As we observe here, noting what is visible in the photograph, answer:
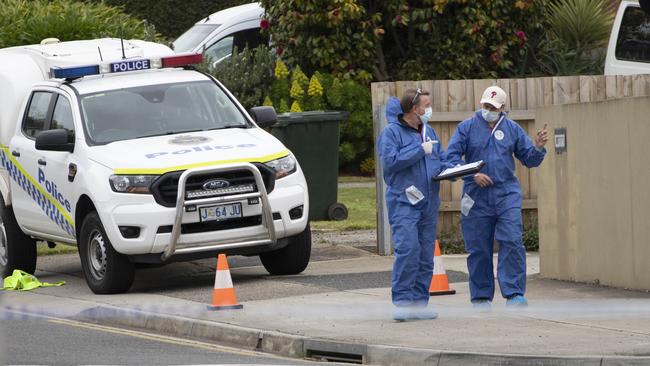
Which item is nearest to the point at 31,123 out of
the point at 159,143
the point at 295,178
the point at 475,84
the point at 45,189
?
the point at 45,189

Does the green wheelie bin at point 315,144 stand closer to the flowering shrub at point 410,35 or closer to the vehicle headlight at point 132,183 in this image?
the vehicle headlight at point 132,183

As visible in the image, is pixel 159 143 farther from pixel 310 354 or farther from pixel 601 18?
pixel 601 18

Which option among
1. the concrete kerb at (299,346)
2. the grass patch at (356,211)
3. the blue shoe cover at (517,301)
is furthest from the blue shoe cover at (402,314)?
the grass patch at (356,211)

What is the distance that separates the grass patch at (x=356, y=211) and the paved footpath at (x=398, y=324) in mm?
4433

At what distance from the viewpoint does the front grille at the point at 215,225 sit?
12516mm

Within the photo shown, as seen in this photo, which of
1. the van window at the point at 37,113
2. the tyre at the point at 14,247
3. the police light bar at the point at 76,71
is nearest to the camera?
the police light bar at the point at 76,71

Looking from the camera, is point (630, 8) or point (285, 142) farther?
point (630, 8)

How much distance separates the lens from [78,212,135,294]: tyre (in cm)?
1280

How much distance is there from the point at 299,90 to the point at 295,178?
26.6 ft

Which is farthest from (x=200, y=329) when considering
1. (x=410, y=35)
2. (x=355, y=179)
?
(x=410, y=35)

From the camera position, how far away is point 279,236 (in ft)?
42.6

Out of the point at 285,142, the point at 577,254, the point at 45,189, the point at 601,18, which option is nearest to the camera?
the point at 577,254

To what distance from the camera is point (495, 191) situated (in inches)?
431

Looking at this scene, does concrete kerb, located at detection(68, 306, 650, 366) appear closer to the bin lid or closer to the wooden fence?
the wooden fence
